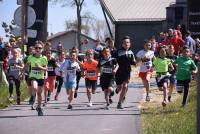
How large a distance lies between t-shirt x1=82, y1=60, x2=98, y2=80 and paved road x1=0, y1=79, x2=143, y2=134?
81 cm

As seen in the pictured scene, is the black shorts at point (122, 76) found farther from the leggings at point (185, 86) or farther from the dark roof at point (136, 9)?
the dark roof at point (136, 9)

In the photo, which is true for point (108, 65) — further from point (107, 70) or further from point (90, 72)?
point (90, 72)

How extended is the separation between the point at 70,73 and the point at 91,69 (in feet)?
2.30

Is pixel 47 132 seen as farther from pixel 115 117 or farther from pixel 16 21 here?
pixel 16 21

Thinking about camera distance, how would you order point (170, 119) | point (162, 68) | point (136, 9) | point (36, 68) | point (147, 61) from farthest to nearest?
1. point (136, 9)
2. point (147, 61)
3. point (162, 68)
4. point (36, 68)
5. point (170, 119)

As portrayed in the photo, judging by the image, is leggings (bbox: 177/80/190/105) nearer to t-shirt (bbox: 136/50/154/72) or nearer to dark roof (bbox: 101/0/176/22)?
t-shirt (bbox: 136/50/154/72)

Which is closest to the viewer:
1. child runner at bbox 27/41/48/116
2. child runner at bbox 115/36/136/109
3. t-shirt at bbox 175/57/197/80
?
child runner at bbox 27/41/48/116

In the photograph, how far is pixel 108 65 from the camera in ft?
52.7

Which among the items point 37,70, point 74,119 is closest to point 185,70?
point 74,119

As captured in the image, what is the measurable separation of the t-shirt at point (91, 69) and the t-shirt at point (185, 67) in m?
2.41

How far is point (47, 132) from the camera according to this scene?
37.9ft

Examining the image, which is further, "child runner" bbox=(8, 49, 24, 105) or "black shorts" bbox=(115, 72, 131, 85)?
"child runner" bbox=(8, 49, 24, 105)

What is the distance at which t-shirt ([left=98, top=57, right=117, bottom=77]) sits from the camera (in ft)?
52.6

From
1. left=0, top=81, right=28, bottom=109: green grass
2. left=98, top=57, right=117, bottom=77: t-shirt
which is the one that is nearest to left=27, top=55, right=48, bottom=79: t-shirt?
left=0, top=81, right=28, bottom=109: green grass
